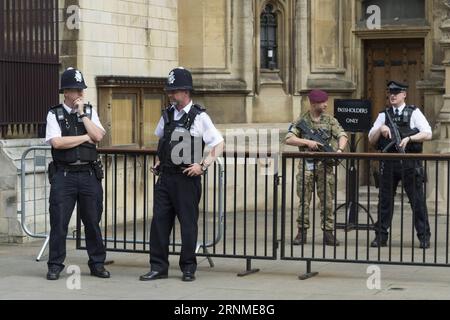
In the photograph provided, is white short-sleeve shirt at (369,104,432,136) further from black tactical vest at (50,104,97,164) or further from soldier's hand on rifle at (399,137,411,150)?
black tactical vest at (50,104,97,164)

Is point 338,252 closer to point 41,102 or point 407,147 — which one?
point 407,147

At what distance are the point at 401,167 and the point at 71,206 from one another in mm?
3286

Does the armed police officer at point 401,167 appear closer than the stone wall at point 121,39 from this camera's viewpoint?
Yes

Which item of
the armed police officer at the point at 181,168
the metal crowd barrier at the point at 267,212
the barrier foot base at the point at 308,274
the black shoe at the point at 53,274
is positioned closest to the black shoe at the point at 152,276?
the armed police officer at the point at 181,168

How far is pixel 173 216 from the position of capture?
11305 mm

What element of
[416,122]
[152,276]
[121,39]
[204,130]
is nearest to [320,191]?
[416,122]

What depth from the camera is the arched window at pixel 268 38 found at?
1858 centimetres

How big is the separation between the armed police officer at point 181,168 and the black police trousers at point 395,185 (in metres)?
1.86

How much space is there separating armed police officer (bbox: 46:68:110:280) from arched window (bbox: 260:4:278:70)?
768cm

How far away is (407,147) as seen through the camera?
13398mm

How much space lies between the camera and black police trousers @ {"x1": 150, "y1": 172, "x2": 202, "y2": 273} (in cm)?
1111

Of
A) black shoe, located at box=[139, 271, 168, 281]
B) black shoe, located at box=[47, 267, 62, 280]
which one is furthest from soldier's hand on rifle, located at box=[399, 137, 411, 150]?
black shoe, located at box=[47, 267, 62, 280]

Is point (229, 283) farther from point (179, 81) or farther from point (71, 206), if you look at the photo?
point (179, 81)

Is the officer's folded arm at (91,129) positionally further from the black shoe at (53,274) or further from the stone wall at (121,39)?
the stone wall at (121,39)
